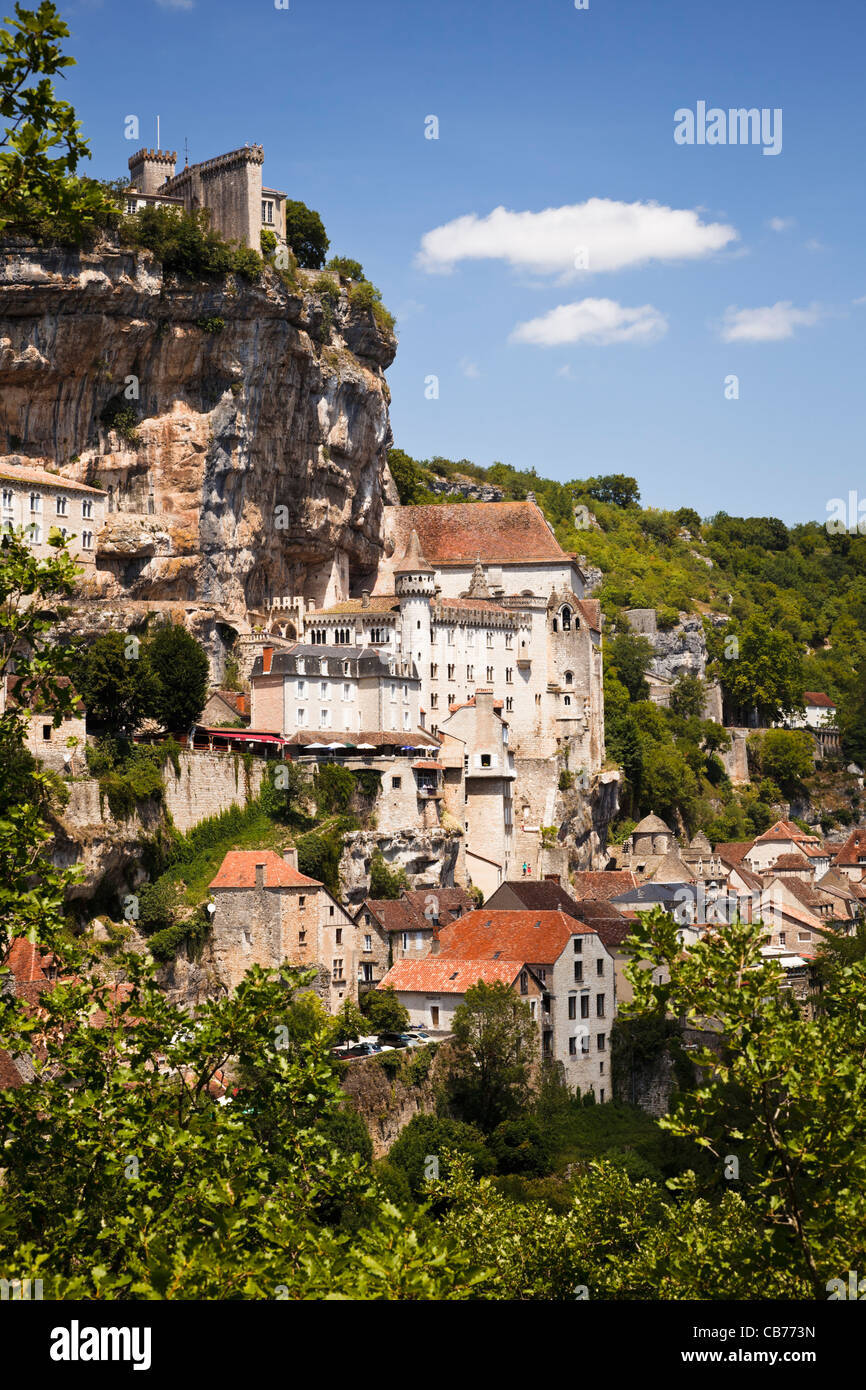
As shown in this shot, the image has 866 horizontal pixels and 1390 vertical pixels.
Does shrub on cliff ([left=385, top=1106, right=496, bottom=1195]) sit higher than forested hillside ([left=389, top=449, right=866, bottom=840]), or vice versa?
forested hillside ([left=389, top=449, right=866, bottom=840])

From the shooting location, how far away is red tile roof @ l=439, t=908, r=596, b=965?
164ft

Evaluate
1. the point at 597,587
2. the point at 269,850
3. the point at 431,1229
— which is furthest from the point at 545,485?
the point at 431,1229

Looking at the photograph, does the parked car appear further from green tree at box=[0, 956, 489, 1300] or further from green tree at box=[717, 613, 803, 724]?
green tree at box=[717, 613, 803, 724]

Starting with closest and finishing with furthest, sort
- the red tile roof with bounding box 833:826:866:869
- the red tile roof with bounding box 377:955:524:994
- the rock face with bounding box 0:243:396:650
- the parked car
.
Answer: the parked car < the red tile roof with bounding box 377:955:524:994 < the rock face with bounding box 0:243:396:650 < the red tile roof with bounding box 833:826:866:869

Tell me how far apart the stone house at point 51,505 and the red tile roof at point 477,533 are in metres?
22.3

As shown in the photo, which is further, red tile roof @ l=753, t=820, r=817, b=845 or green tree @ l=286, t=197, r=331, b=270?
red tile roof @ l=753, t=820, r=817, b=845

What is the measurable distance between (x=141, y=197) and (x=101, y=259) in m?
9.21

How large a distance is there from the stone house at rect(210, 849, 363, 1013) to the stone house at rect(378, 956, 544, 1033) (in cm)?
223

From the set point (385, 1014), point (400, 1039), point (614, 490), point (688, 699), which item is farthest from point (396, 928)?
point (614, 490)

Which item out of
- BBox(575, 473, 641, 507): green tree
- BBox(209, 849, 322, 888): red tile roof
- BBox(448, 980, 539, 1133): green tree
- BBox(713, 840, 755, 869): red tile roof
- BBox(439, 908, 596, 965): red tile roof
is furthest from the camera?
BBox(575, 473, 641, 507): green tree

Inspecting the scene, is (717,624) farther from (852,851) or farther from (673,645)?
(852,851)

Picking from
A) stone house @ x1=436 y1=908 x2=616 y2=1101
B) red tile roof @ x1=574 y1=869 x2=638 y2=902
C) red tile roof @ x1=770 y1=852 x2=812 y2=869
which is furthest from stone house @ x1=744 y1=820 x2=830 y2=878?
stone house @ x1=436 y1=908 x2=616 y2=1101

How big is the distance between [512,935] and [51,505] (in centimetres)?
2363

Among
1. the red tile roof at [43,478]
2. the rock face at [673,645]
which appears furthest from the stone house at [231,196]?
the rock face at [673,645]
